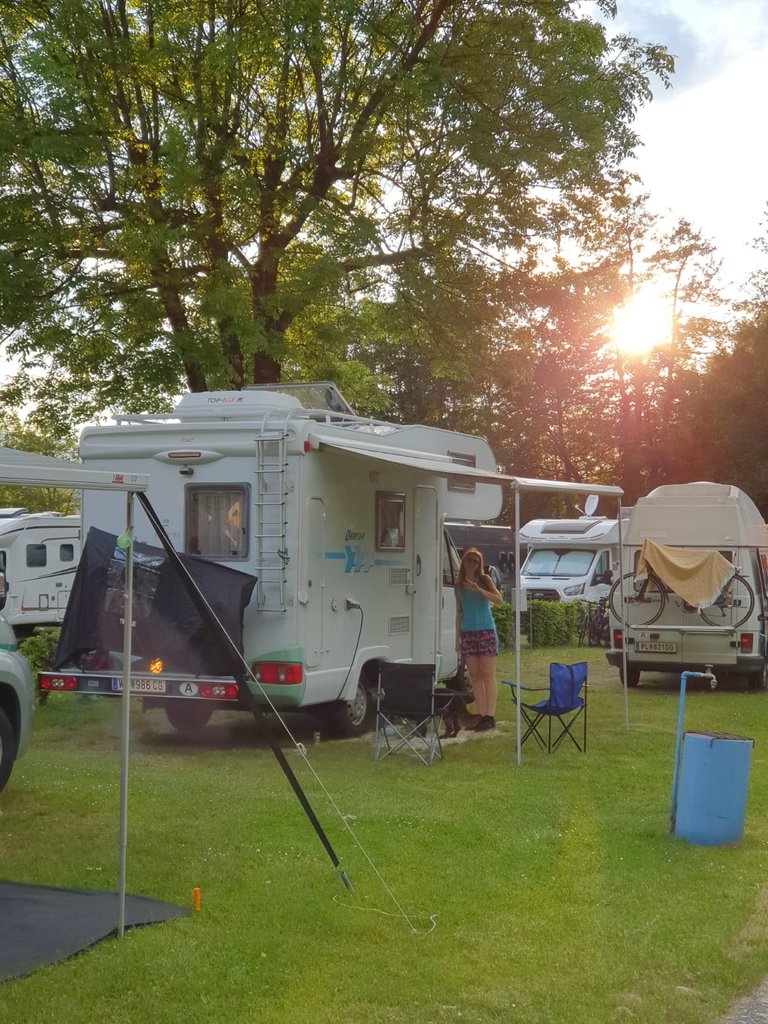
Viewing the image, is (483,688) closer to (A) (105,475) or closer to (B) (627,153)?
(A) (105,475)

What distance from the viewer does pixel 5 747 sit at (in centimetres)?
770

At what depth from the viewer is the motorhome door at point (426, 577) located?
37.9ft

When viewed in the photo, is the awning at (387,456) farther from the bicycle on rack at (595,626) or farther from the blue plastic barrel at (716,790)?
the bicycle on rack at (595,626)

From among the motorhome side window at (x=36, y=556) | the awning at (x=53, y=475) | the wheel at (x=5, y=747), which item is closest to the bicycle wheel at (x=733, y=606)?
the wheel at (x=5, y=747)

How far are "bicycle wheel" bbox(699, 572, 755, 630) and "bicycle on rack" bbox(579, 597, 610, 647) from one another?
6443 mm

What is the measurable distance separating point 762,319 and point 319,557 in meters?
26.8

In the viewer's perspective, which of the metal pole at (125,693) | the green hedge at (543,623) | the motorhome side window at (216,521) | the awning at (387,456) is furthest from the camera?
the green hedge at (543,623)

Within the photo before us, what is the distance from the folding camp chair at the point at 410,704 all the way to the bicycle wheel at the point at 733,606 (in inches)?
236

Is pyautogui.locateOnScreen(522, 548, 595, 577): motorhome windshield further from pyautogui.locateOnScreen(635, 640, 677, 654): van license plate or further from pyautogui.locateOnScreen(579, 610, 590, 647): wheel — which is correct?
pyautogui.locateOnScreen(635, 640, 677, 654): van license plate

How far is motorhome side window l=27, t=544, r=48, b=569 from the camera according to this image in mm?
19828

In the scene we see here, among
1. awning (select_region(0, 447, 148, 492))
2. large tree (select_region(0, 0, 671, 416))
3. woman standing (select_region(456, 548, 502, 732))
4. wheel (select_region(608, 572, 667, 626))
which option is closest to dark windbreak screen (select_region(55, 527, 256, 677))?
woman standing (select_region(456, 548, 502, 732))

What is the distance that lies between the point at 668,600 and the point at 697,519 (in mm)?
1181

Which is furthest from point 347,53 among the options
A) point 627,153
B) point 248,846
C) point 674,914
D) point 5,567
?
point 674,914

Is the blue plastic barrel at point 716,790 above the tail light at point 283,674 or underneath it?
underneath
